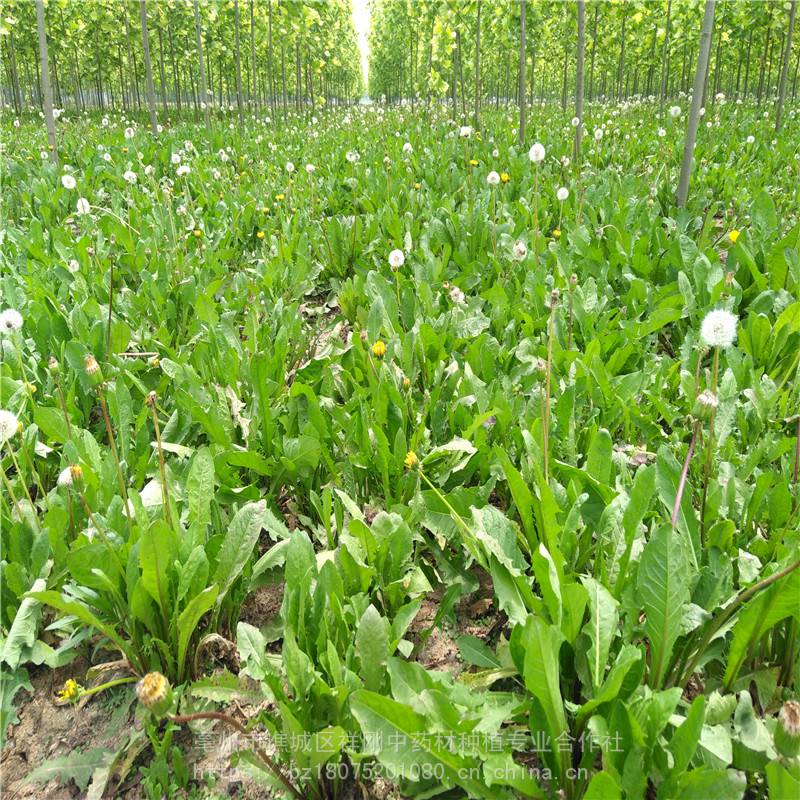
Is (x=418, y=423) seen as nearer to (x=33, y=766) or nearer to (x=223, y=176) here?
(x=33, y=766)

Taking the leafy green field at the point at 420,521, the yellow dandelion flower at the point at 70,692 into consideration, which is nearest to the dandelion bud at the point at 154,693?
the leafy green field at the point at 420,521

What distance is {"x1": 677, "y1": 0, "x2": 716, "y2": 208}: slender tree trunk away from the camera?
5055mm

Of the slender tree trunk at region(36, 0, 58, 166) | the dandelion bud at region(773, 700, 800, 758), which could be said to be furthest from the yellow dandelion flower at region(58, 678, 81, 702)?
the slender tree trunk at region(36, 0, 58, 166)

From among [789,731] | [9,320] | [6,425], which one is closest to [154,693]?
[6,425]

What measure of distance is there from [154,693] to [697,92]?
5895mm

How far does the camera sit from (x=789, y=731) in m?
1.15

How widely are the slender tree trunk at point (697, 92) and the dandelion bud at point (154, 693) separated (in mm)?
5540

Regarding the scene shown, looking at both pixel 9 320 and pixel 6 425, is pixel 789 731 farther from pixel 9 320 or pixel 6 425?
pixel 9 320

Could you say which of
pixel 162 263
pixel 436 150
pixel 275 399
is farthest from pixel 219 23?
pixel 275 399

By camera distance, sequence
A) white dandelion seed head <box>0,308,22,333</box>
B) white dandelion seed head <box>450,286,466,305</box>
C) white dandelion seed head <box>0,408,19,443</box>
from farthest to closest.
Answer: white dandelion seed head <box>450,286,466,305</box>, white dandelion seed head <box>0,308,22,333</box>, white dandelion seed head <box>0,408,19,443</box>

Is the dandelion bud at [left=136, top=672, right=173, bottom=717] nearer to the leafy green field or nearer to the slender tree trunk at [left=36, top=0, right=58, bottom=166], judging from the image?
the leafy green field

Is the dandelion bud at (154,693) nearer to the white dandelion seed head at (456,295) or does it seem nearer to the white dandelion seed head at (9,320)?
A: the white dandelion seed head at (9,320)

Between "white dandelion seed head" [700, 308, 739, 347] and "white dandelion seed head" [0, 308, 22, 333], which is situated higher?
"white dandelion seed head" [700, 308, 739, 347]

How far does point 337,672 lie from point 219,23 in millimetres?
30373
